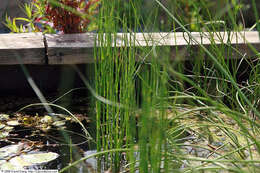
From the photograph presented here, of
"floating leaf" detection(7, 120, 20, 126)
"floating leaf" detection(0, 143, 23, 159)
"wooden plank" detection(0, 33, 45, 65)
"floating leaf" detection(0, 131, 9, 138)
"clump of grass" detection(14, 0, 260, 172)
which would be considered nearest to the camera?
"clump of grass" detection(14, 0, 260, 172)

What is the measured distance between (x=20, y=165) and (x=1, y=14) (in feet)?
11.3

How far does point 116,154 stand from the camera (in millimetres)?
1489

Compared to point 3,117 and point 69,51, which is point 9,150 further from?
point 69,51

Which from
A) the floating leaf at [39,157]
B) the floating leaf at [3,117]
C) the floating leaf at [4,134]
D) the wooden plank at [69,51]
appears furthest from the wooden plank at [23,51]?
the floating leaf at [39,157]

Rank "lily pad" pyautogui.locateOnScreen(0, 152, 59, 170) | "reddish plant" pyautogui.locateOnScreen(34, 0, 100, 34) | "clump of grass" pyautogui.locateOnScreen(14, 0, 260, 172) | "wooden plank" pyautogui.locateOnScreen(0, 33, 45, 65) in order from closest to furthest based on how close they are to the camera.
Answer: "clump of grass" pyautogui.locateOnScreen(14, 0, 260, 172), "lily pad" pyautogui.locateOnScreen(0, 152, 59, 170), "wooden plank" pyautogui.locateOnScreen(0, 33, 45, 65), "reddish plant" pyautogui.locateOnScreen(34, 0, 100, 34)

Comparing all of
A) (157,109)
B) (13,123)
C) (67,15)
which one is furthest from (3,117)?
(157,109)

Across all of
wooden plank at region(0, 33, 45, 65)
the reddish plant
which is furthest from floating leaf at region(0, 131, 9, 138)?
the reddish plant

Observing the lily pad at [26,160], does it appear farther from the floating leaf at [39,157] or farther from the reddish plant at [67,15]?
the reddish plant at [67,15]

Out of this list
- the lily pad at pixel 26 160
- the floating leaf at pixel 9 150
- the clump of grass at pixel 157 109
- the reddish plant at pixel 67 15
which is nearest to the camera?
the clump of grass at pixel 157 109

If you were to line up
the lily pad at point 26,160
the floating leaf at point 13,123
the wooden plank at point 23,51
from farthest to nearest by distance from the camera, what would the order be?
the wooden plank at point 23,51 → the floating leaf at point 13,123 → the lily pad at point 26,160

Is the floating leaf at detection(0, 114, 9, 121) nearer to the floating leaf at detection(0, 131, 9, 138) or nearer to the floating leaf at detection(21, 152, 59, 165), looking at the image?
the floating leaf at detection(0, 131, 9, 138)

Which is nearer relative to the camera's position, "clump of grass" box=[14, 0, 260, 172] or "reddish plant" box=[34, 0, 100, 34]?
"clump of grass" box=[14, 0, 260, 172]

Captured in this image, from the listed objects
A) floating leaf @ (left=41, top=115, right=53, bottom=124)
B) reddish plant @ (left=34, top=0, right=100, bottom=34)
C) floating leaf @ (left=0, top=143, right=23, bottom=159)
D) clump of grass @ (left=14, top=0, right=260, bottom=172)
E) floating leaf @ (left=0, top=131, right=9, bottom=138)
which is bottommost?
floating leaf @ (left=0, top=143, right=23, bottom=159)

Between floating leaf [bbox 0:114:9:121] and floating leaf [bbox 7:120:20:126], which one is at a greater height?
floating leaf [bbox 0:114:9:121]
